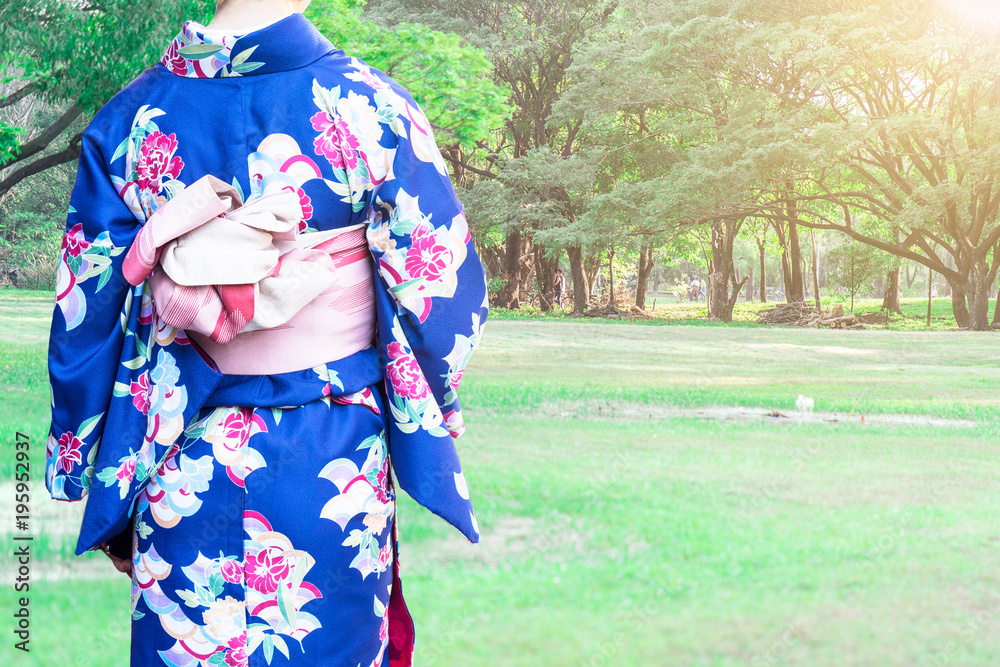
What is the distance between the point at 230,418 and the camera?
1154 mm

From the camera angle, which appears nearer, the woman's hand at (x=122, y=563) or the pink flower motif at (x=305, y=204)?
the pink flower motif at (x=305, y=204)

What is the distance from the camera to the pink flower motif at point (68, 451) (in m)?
1.20

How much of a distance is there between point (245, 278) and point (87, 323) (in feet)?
0.91

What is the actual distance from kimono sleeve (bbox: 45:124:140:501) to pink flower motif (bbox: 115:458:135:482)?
60 millimetres

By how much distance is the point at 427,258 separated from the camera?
1.22 meters

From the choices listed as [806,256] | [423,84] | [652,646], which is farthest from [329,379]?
[806,256]

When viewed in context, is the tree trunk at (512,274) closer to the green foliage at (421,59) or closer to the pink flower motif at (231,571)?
the green foliage at (421,59)

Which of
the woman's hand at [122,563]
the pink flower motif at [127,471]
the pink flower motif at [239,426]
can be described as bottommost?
the woman's hand at [122,563]

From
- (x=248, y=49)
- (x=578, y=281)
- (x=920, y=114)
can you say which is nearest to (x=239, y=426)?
(x=248, y=49)

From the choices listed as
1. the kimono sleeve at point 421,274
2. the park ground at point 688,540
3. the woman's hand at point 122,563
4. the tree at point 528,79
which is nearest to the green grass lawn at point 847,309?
the tree at point 528,79

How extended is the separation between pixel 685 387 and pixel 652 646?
16.7 feet

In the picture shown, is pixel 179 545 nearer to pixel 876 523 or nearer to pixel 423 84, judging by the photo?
pixel 876 523

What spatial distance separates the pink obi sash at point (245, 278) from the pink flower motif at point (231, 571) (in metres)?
0.26

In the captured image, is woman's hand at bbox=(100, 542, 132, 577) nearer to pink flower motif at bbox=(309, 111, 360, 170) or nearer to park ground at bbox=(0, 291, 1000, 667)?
pink flower motif at bbox=(309, 111, 360, 170)
